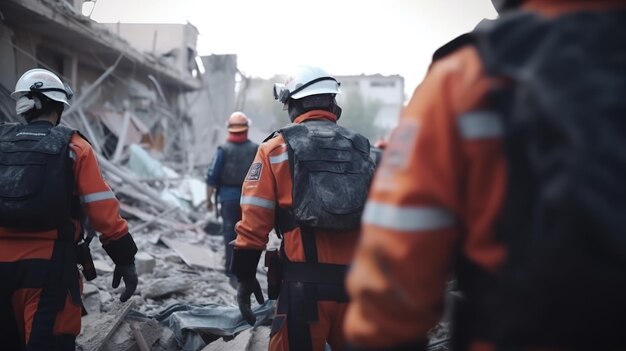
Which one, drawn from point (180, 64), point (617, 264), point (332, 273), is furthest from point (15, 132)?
point (180, 64)

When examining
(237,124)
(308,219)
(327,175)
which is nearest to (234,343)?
(308,219)

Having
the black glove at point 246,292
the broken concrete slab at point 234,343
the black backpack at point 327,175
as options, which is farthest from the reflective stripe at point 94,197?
the broken concrete slab at point 234,343

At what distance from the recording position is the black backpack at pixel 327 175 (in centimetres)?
254

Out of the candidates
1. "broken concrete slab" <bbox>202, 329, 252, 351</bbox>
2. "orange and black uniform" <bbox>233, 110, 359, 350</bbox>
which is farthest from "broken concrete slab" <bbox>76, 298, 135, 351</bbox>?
"orange and black uniform" <bbox>233, 110, 359, 350</bbox>

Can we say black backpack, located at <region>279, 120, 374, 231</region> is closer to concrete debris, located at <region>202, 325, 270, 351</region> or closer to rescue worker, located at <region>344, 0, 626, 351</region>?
concrete debris, located at <region>202, 325, 270, 351</region>

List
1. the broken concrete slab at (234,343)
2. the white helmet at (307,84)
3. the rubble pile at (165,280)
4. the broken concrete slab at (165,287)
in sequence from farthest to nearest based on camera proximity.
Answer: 1. the broken concrete slab at (165,287)
2. the rubble pile at (165,280)
3. the broken concrete slab at (234,343)
4. the white helmet at (307,84)

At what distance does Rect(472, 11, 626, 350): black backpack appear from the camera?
2.88ft

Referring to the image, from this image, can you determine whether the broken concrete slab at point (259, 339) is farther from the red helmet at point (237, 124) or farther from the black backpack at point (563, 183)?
the red helmet at point (237, 124)

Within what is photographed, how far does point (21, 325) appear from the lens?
2686 mm

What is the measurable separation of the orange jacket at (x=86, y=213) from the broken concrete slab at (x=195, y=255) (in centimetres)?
412

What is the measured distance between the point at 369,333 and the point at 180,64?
1620cm

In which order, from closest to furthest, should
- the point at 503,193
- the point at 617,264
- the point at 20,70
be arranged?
the point at 617,264
the point at 503,193
the point at 20,70

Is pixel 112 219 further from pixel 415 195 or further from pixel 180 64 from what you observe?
pixel 180 64

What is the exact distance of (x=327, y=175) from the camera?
2.64m
